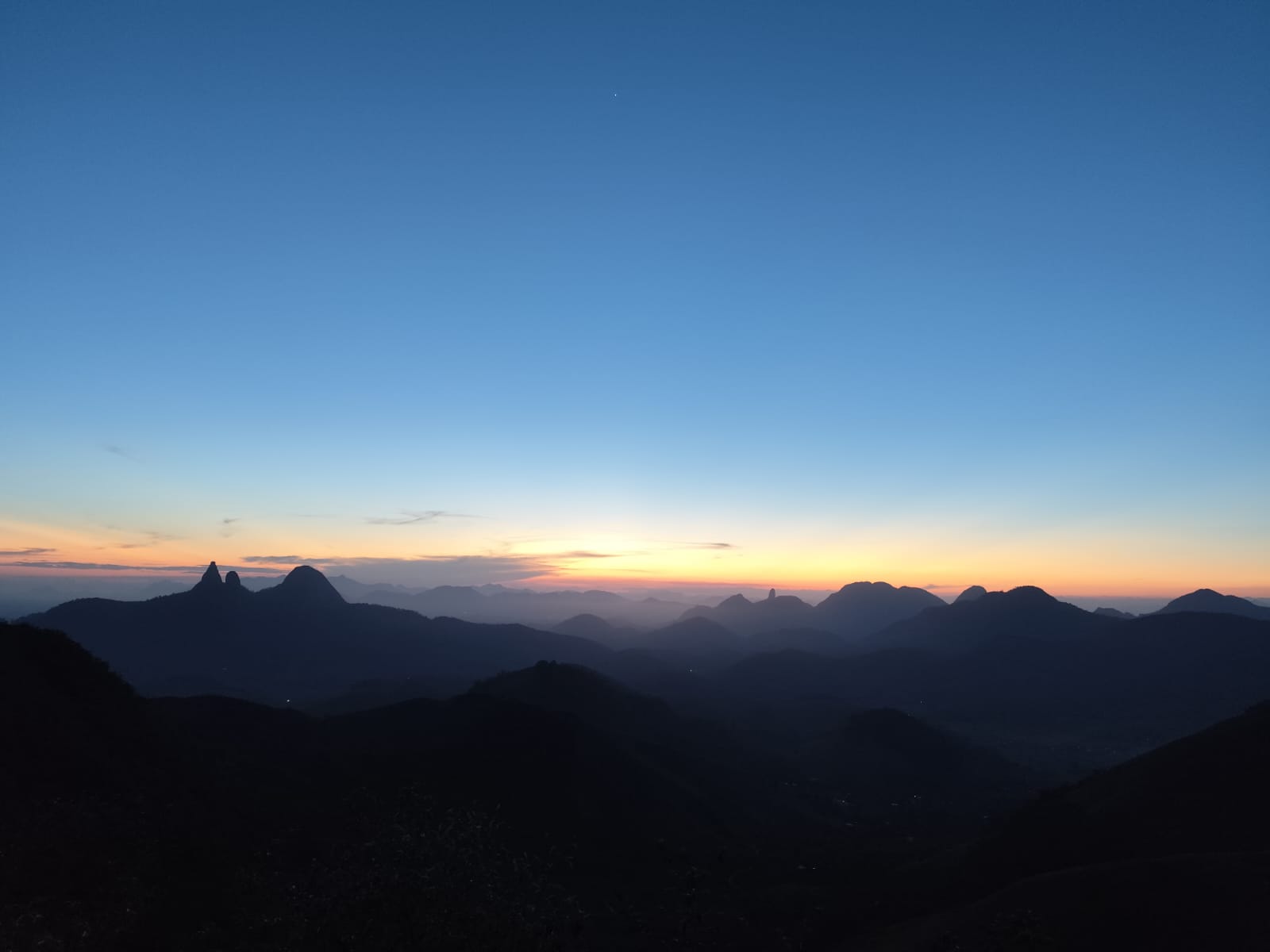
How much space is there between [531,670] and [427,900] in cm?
7132

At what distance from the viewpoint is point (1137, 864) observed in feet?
108

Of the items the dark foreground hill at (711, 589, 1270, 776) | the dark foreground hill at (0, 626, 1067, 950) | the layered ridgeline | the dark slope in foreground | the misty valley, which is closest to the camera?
the dark slope in foreground

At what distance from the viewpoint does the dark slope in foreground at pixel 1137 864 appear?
91.4 feet

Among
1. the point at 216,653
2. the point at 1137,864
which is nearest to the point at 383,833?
the point at 1137,864

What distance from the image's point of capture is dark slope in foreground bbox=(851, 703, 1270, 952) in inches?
1097

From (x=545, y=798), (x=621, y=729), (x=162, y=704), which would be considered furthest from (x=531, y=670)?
(x=162, y=704)

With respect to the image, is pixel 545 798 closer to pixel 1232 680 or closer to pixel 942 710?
pixel 942 710

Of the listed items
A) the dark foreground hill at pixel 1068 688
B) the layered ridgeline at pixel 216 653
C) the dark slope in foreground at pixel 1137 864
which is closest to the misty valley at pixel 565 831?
the dark slope in foreground at pixel 1137 864

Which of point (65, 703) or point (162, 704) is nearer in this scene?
point (65, 703)

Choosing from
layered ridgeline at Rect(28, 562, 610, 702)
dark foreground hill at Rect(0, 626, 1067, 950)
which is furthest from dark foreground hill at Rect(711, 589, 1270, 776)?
layered ridgeline at Rect(28, 562, 610, 702)

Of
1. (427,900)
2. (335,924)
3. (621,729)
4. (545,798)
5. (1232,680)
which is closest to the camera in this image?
(335,924)

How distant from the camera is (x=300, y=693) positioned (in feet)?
523

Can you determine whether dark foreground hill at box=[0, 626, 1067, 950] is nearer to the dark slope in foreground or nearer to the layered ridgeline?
the dark slope in foreground

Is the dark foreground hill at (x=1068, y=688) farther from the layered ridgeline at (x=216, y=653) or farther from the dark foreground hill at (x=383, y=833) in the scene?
the layered ridgeline at (x=216, y=653)
